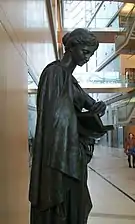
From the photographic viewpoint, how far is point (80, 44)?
6.80 ft

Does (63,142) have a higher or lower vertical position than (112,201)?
higher

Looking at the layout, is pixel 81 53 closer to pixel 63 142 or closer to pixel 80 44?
pixel 80 44

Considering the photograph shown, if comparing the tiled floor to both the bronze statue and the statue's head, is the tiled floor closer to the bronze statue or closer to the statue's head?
the bronze statue

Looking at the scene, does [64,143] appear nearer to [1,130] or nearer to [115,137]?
[1,130]

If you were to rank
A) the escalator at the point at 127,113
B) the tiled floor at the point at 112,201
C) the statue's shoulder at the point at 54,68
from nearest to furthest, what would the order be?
the statue's shoulder at the point at 54,68 → the tiled floor at the point at 112,201 → the escalator at the point at 127,113

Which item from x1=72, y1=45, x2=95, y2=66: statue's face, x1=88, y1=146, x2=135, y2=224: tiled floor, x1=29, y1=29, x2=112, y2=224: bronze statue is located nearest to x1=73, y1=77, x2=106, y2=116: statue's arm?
x1=29, y1=29, x2=112, y2=224: bronze statue

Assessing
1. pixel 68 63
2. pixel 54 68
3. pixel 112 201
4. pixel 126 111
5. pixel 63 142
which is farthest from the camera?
pixel 126 111

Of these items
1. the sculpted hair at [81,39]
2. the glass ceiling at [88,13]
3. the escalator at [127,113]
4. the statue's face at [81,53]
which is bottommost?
the escalator at [127,113]

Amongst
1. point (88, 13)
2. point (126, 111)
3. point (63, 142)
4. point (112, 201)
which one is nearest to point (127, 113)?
point (126, 111)

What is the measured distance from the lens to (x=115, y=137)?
33250 millimetres

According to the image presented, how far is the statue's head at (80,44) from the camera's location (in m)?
2.07

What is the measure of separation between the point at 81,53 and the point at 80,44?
0.05m

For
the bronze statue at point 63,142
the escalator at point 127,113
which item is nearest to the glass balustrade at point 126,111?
the escalator at point 127,113

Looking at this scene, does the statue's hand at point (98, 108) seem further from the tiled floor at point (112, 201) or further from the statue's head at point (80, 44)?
the tiled floor at point (112, 201)
